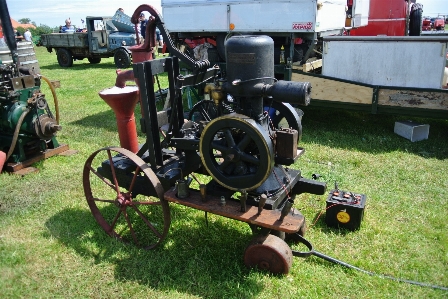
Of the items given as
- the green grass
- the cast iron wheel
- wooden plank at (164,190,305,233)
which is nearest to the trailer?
the green grass

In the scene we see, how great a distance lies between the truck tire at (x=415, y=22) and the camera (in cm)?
920

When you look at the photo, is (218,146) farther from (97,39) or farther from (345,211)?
(97,39)

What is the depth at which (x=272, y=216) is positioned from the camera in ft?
9.10

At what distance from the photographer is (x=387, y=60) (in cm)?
575

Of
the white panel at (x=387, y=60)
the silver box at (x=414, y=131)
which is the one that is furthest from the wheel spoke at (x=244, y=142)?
the silver box at (x=414, y=131)

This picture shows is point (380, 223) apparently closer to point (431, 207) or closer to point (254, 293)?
point (431, 207)

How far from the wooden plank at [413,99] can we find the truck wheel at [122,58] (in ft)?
37.1

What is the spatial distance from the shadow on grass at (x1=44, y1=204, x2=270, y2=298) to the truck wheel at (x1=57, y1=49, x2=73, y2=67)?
15.0 metres

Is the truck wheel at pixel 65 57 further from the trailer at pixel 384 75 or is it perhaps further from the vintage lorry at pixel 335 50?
the trailer at pixel 384 75

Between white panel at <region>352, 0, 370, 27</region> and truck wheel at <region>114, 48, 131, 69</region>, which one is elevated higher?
white panel at <region>352, 0, 370, 27</region>

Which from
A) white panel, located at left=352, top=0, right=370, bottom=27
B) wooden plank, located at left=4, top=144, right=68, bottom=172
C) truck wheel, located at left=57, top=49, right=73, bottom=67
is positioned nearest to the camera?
wooden plank, located at left=4, top=144, right=68, bottom=172

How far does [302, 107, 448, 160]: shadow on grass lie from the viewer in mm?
5600

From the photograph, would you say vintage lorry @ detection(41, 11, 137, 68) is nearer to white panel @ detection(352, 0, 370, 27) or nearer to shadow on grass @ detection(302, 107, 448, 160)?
white panel @ detection(352, 0, 370, 27)

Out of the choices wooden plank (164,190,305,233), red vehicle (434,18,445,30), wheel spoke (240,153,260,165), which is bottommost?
wooden plank (164,190,305,233)
